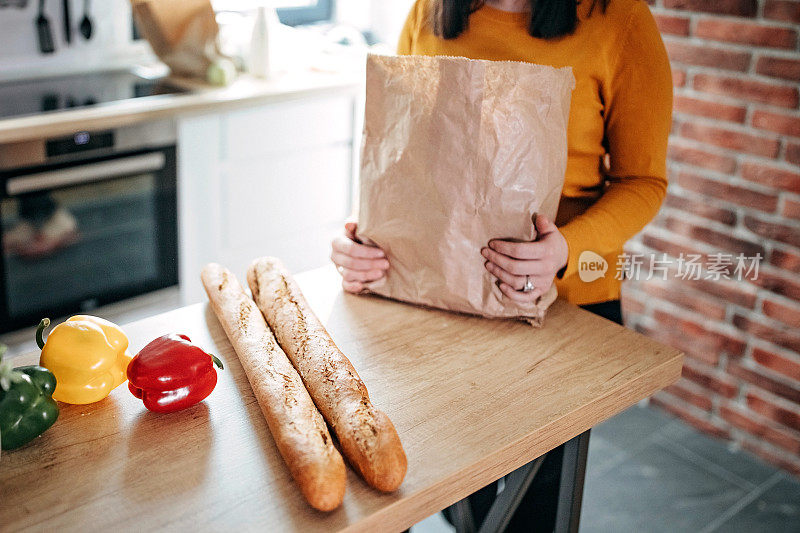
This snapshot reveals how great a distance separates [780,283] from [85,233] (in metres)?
1.84

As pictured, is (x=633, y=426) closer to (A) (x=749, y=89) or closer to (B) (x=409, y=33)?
(A) (x=749, y=89)

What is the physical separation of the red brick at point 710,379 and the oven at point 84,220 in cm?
156

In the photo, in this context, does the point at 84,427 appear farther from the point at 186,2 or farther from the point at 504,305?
the point at 186,2

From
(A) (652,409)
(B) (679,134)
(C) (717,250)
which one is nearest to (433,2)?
(B) (679,134)

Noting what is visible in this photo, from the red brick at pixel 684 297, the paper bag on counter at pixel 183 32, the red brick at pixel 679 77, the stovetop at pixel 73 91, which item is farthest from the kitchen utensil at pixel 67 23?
the red brick at pixel 684 297

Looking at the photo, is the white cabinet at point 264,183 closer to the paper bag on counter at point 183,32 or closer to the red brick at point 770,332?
the paper bag on counter at point 183,32

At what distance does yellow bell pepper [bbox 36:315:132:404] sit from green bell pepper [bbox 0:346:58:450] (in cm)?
3

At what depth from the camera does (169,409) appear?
2.71ft

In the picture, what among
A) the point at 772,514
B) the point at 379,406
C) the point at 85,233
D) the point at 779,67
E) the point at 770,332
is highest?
the point at 779,67

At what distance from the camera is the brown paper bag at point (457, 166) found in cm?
94

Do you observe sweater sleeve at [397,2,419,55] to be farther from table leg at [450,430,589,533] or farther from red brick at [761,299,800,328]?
red brick at [761,299,800,328]

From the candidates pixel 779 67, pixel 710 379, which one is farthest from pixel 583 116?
pixel 710 379

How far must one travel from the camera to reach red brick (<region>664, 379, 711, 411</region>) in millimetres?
2145

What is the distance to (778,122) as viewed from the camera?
71.2 inches
